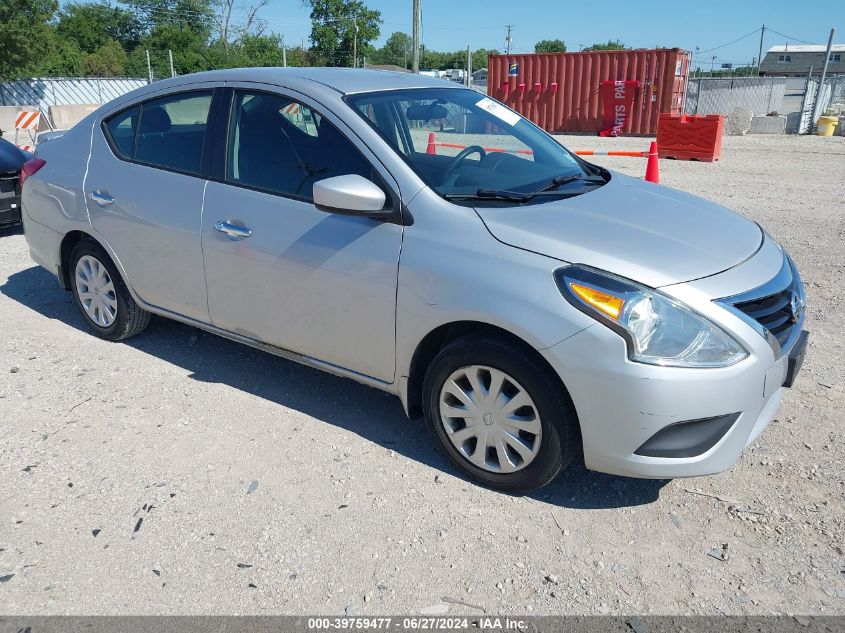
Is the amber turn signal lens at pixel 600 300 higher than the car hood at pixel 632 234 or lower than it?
lower

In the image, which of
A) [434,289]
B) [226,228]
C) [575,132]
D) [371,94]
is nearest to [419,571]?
[434,289]

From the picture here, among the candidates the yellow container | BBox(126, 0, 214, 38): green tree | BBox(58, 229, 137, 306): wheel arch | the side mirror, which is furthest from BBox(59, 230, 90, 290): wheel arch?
BBox(126, 0, 214, 38): green tree

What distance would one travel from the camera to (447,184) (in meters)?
3.38

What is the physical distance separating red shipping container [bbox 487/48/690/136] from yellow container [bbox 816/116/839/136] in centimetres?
449

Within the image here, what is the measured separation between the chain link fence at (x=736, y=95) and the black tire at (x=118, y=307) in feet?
88.5

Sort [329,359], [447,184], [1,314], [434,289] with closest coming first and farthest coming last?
[434,289] < [447,184] < [329,359] < [1,314]

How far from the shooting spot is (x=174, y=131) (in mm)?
4316

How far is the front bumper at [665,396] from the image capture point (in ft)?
8.77

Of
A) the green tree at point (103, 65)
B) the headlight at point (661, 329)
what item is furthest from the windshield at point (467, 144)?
the green tree at point (103, 65)

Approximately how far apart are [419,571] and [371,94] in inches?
94.2

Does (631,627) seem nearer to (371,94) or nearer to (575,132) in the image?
(371,94)

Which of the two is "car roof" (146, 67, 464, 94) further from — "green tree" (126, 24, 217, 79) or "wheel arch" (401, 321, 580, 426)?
"green tree" (126, 24, 217, 79)

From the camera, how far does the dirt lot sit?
264 cm

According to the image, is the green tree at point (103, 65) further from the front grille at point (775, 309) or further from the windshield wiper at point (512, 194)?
the front grille at point (775, 309)
